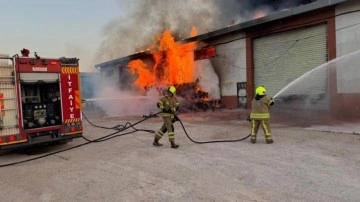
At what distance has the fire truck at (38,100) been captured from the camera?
24.4 feet

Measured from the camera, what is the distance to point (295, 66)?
1520 centimetres

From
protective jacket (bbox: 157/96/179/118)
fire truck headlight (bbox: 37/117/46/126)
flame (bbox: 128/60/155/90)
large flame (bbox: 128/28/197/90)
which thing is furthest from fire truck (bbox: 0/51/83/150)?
flame (bbox: 128/60/155/90)

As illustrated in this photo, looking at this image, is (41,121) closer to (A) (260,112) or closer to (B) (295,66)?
(A) (260,112)

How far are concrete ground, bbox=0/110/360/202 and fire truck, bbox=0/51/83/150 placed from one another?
53 centimetres

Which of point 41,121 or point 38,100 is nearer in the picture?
point 41,121

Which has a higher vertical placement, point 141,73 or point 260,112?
point 141,73

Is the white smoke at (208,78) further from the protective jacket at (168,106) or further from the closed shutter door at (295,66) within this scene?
the protective jacket at (168,106)

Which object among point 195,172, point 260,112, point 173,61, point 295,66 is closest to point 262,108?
point 260,112

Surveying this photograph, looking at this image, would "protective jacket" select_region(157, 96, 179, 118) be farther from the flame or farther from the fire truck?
the flame

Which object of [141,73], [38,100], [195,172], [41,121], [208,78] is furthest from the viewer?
[141,73]

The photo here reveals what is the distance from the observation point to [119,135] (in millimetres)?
10445

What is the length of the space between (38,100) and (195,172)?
193 inches

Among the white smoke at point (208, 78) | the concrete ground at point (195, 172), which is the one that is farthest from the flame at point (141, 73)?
the concrete ground at point (195, 172)

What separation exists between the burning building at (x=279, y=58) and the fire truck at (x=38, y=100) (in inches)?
262
